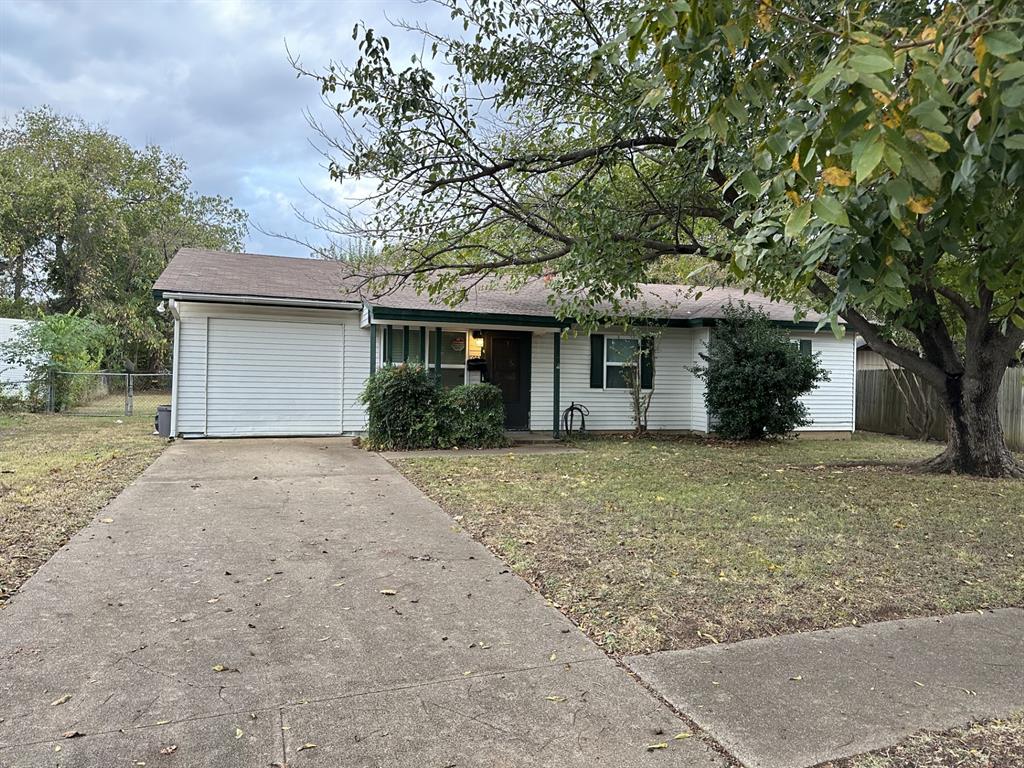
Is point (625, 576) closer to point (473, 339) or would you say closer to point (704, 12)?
point (704, 12)

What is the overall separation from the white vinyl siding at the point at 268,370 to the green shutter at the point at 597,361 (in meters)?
4.77

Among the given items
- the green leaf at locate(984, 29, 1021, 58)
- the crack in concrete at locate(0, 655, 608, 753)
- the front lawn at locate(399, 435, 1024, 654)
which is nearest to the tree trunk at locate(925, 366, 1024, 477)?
the front lawn at locate(399, 435, 1024, 654)

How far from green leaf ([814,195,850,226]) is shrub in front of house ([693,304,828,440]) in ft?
37.2

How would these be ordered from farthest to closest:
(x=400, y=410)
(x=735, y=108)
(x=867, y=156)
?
(x=400, y=410) → (x=735, y=108) → (x=867, y=156)

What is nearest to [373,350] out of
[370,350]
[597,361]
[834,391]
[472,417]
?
[370,350]

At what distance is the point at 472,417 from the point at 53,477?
237 inches

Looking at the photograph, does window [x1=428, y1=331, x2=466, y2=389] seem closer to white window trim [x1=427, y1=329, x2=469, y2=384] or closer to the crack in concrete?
white window trim [x1=427, y1=329, x2=469, y2=384]

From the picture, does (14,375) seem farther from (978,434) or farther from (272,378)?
(978,434)

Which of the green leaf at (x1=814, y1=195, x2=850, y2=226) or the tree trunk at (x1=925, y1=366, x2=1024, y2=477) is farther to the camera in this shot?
the tree trunk at (x1=925, y1=366, x2=1024, y2=477)

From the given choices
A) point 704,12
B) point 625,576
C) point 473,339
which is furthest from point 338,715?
point 473,339

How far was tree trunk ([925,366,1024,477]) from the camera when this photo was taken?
372 inches

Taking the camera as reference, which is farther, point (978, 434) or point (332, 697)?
point (978, 434)

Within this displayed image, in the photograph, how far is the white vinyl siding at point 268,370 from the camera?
470 inches

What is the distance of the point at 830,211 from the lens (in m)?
1.80
